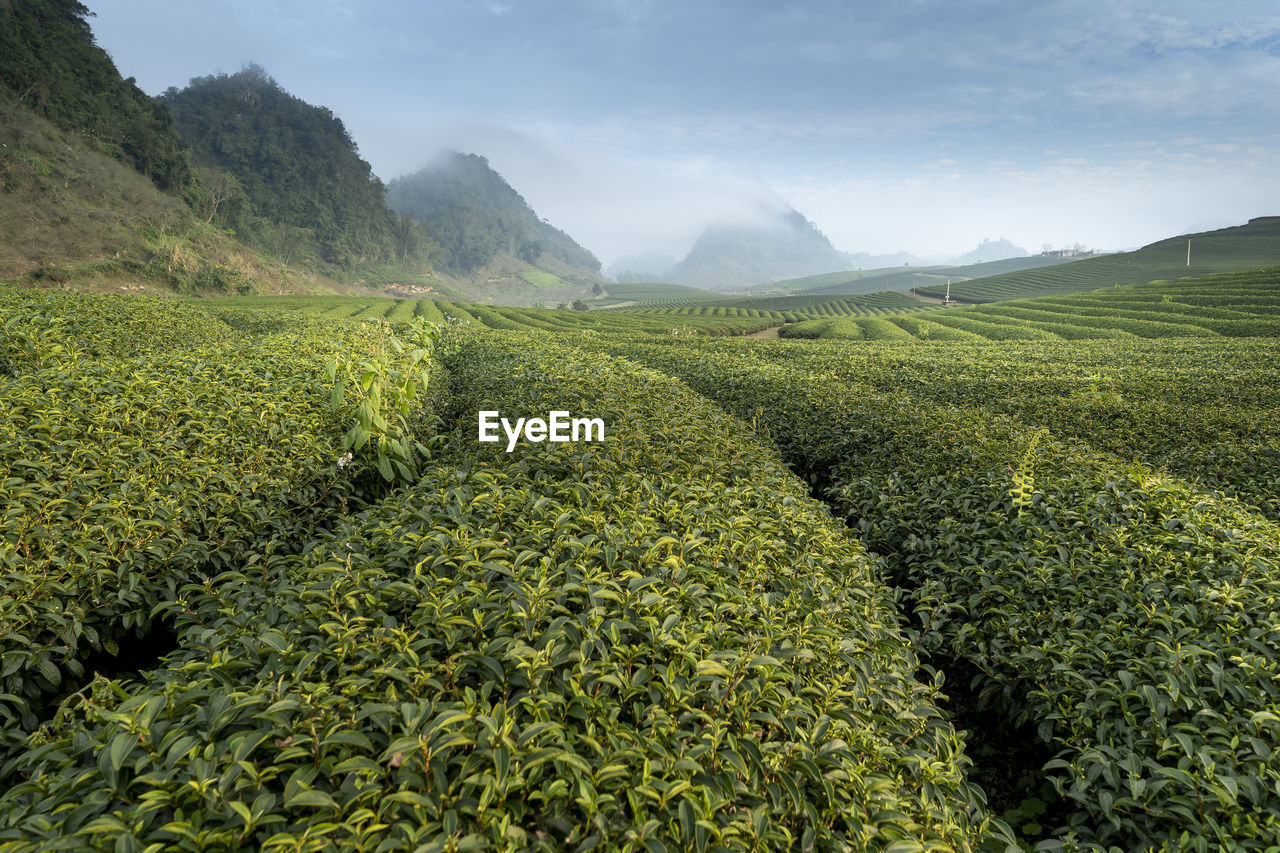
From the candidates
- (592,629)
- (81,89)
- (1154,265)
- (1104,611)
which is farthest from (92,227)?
(1154,265)

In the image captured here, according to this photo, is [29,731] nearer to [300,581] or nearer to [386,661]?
[300,581]

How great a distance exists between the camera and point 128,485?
336 centimetres

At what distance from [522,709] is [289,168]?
125341 mm

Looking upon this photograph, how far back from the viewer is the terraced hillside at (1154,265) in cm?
6231

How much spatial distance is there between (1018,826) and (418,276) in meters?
126

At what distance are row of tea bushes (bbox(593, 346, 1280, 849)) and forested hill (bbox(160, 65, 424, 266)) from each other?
95620 mm

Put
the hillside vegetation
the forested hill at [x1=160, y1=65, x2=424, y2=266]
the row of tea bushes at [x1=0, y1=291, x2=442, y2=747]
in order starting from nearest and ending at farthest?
1. the row of tea bushes at [x1=0, y1=291, x2=442, y2=747]
2. the hillside vegetation
3. the forested hill at [x1=160, y1=65, x2=424, y2=266]

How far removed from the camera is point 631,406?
17.6ft

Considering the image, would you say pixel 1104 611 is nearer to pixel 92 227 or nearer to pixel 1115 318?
pixel 1115 318

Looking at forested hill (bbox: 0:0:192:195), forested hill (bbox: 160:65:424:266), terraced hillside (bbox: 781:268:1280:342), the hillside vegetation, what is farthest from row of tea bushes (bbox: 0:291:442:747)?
forested hill (bbox: 160:65:424:266)

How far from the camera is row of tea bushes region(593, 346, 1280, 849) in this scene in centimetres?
245

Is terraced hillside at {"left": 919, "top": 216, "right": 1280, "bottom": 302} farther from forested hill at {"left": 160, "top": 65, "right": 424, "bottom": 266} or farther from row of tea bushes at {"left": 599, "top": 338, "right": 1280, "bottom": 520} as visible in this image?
forested hill at {"left": 160, "top": 65, "right": 424, "bottom": 266}

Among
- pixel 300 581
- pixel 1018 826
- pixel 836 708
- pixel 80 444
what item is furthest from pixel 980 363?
pixel 80 444

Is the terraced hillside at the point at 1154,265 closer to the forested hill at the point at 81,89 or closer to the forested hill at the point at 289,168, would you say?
the forested hill at the point at 81,89
